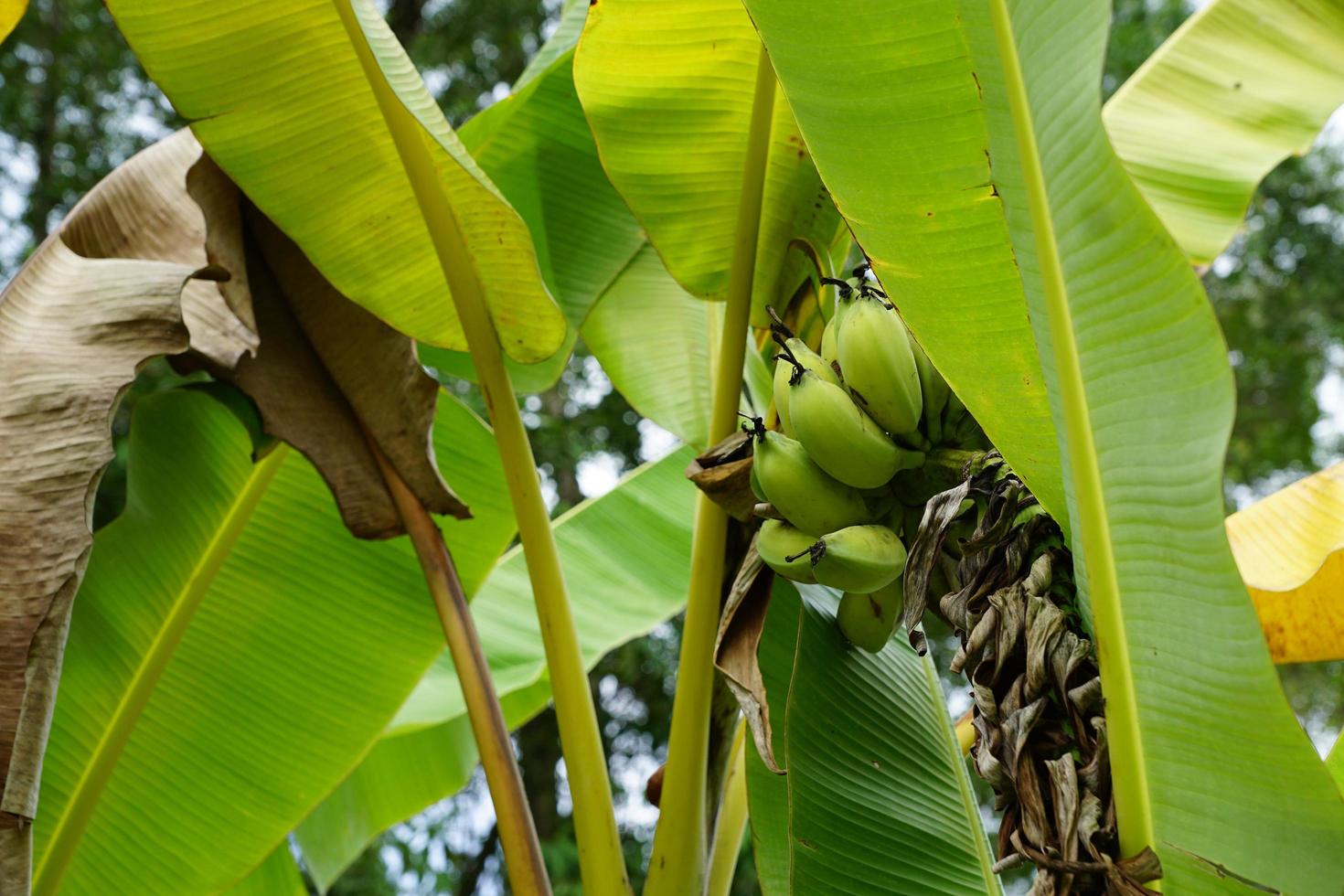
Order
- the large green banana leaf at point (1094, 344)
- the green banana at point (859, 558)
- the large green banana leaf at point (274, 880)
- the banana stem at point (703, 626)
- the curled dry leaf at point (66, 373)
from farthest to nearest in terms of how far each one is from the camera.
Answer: the large green banana leaf at point (274, 880) < the banana stem at point (703, 626) < the curled dry leaf at point (66, 373) < the green banana at point (859, 558) < the large green banana leaf at point (1094, 344)

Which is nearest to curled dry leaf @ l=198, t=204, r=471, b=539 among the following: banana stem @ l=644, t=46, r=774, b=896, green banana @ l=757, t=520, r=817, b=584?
banana stem @ l=644, t=46, r=774, b=896

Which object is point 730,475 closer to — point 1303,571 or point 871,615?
point 871,615

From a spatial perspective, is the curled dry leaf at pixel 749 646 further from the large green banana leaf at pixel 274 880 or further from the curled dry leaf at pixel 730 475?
the large green banana leaf at pixel 274 880

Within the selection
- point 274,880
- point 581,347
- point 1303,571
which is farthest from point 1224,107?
point 581,347

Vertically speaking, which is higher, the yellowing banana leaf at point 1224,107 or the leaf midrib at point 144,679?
the yellowing banana leaf at point 1224,107

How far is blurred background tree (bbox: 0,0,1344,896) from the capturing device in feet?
13.7

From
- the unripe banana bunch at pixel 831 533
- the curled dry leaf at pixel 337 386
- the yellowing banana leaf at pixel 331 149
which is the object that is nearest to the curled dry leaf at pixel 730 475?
the unripe banana bunch at pixel 831 533

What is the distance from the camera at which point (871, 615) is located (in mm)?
737

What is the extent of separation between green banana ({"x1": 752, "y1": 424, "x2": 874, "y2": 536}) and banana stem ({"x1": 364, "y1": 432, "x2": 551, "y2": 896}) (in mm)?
352

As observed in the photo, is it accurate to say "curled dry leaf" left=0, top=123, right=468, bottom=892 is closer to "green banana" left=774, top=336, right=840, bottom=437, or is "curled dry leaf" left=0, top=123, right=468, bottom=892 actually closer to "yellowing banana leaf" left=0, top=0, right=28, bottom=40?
"yellowing banana leaf" left=0, top=0, right=28, bottom=40

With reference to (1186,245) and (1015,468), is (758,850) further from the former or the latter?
(1186,245)

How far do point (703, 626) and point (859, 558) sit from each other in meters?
0.25

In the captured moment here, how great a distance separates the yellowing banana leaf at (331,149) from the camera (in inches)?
34.9

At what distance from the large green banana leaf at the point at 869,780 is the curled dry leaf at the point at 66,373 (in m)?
0.51
